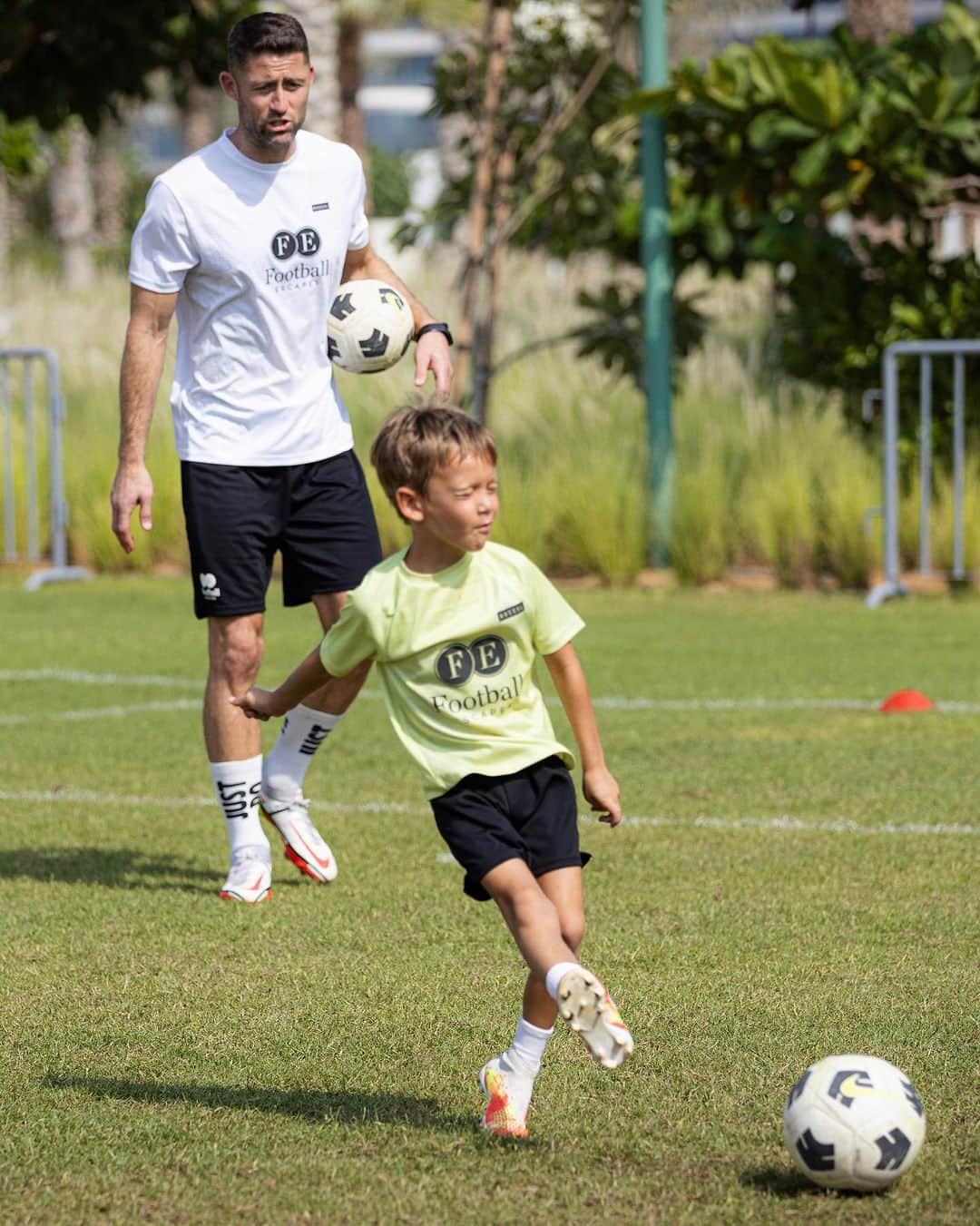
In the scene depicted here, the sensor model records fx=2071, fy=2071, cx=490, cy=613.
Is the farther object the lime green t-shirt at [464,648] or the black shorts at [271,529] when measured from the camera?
the black shorts at [271,529]

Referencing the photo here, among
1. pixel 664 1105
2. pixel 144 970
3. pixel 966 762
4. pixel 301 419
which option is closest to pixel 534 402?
pixel 966 762

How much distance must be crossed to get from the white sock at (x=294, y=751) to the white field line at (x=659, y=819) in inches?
35.9

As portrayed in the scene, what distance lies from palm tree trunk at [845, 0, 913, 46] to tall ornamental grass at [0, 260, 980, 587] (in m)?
2.54

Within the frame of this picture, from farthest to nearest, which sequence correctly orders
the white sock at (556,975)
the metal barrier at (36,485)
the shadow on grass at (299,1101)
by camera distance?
the metal barrier at (36,485) < the shadow on grass at (299,1101) < the white sock at (556,975)

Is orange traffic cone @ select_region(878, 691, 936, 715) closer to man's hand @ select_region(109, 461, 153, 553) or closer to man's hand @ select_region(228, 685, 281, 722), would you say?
man's hand @ select_region(109, 461, 153, 553)

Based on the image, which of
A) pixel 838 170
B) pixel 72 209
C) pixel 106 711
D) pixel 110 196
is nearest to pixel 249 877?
pixel 106 711

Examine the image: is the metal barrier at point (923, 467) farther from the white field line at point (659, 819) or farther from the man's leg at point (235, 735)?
the man's leg at point (235, 735)

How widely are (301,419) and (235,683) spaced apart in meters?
0.80

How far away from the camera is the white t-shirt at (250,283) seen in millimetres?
5859

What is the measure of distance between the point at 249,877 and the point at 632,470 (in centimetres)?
978

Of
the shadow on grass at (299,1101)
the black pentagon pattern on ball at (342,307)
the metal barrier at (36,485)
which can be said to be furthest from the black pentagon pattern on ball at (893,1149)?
the metal barrier at (36,485)

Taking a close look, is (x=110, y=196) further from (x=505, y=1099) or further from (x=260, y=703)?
(x=505, y=1099)

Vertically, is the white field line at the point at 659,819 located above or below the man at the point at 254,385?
below

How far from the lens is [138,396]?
598 cm
